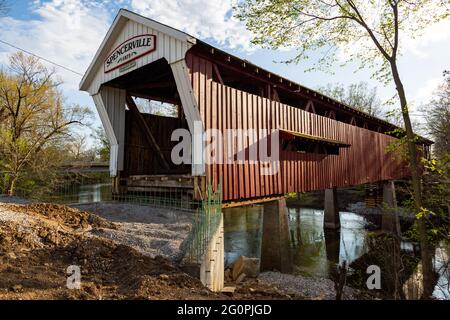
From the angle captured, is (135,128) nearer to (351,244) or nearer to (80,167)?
(80,167)

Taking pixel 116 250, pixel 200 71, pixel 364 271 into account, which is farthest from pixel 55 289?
pixel 364 271

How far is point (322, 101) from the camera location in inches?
447

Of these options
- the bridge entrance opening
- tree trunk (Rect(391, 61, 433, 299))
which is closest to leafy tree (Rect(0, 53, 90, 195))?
the bridge entrance opening

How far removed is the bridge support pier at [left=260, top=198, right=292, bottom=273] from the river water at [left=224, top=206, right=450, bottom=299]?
1607 mm

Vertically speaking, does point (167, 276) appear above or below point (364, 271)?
above

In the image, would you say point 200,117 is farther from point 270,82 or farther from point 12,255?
point 12,255

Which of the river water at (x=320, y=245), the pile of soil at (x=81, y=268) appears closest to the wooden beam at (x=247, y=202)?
the pile of soil at (x=81, y=268)

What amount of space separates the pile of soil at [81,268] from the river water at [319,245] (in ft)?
20.8

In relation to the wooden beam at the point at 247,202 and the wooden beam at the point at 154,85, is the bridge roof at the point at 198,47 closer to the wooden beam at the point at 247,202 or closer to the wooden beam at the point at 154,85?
the wooden beam at the point at 154,85

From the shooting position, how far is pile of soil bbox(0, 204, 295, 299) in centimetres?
315

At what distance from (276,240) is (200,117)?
15.7 ft


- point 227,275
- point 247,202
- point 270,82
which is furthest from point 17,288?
point 270,82

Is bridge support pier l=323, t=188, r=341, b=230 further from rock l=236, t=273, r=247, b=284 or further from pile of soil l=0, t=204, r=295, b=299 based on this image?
pile of soil l=0, t=204, r=295, b=299

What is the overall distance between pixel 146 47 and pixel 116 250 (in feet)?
17.3
